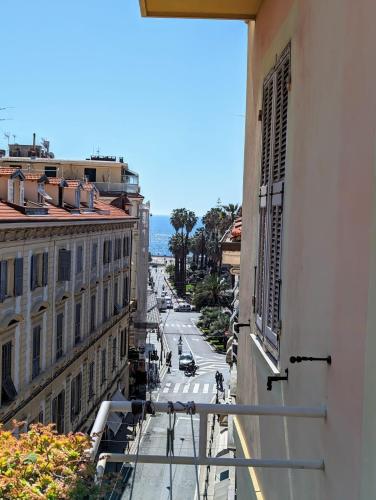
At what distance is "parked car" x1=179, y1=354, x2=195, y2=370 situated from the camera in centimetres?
4888

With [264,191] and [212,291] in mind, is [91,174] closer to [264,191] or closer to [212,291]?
[212,291]

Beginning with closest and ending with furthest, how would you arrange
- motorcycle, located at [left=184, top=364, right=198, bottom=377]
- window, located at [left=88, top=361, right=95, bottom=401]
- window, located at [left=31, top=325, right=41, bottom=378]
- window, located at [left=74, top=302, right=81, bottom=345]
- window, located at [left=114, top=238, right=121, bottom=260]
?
window, located at [left=31, top=325, right=41, bottom=378]
window, located at [left=74, top=302, right=81, bottom=345]
window, located at [left=88, top=361, right=95, bottom=401]
window, located at [left=114, top=238, right=121, bottom=260]
motorcycle, located at [left=184, top=364, right=198, bottom=377]

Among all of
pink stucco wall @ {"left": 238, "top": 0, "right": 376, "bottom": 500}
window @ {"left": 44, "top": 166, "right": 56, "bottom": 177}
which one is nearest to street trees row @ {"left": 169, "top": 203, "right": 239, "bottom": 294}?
window @ {"left": 44, "top": 166, "right": 56, "bottom": 177}

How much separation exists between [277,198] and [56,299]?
16.6m

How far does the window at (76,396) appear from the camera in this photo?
2398 centimetres

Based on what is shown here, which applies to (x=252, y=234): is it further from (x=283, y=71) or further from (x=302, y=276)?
(x=302, y=276)

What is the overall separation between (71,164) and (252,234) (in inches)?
1582

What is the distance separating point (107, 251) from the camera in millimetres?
29188

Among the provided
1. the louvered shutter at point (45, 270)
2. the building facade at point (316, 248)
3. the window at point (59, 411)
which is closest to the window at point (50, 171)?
the window at point (59, 411)

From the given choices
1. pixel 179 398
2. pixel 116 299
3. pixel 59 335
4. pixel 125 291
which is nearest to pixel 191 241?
pixel 179 398

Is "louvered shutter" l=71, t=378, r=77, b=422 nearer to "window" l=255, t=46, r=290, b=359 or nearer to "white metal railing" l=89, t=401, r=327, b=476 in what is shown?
"window" l=255, t=46, r=290, b=359

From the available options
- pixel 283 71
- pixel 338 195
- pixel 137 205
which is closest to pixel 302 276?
pixel 338 195

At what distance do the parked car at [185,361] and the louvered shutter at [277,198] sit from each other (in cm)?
4356

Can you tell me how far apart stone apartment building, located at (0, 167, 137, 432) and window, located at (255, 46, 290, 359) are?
10374 millimetres
